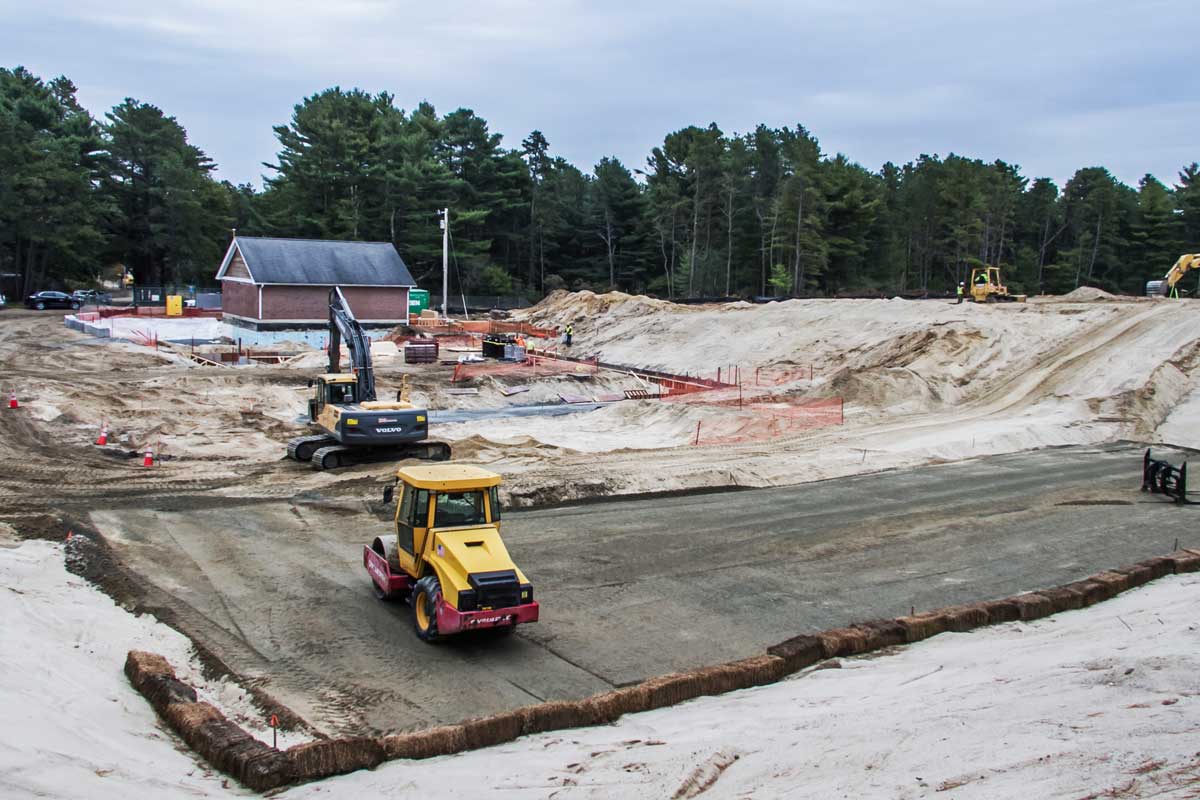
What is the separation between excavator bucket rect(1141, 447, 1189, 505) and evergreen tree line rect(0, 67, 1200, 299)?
166 ft

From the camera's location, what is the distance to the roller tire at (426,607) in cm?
1192

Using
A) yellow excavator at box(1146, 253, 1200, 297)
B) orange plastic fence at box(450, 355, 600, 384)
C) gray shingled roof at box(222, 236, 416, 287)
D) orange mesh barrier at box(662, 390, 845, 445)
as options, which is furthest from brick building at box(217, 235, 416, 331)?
yellow excavator at box(1146, 253, 1200, 297)

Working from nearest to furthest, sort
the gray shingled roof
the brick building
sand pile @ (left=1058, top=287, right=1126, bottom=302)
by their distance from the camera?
sand pile @ (left=1058, top=287, right=1126, bottom=302) < the brick building < the gray shingled roof

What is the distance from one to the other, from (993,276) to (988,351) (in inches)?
543

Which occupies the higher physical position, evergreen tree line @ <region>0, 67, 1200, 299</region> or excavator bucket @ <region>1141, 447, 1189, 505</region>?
evergreen tree line @ <region>0, 67, 1200, 299</region>

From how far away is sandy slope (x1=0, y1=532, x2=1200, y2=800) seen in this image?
7055 mm

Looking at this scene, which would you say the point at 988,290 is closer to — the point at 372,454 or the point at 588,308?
the point at 588,308

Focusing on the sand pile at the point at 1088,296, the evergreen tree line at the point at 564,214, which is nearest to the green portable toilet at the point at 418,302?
the evergreen tree line at the point at 564,214

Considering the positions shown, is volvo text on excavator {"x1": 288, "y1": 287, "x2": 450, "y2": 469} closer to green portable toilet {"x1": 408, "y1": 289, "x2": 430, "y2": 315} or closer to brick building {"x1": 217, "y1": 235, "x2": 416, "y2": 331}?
brick building {"x1": 217, "y1": 235, "x2": 416, "y2": 331}

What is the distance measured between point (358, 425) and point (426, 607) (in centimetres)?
1097

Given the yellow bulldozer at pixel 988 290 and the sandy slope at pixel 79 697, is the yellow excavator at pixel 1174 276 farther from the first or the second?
the sandy slope at pixel 79 697

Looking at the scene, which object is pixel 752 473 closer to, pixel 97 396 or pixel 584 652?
pixel 584 652

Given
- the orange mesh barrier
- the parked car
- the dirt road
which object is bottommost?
the dirt road

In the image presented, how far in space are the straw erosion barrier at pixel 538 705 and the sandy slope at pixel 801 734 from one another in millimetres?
173
